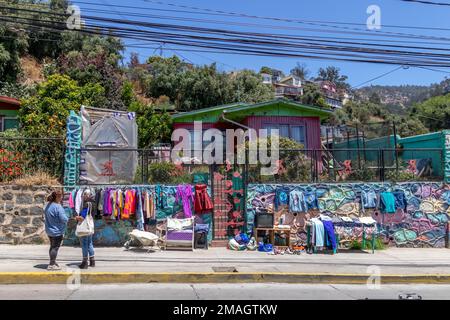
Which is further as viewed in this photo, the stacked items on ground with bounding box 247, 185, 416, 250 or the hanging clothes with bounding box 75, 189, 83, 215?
the stacked items on ground with bounding box 247, 185, 416, 250

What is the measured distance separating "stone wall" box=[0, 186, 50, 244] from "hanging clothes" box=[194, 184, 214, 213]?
173 inches

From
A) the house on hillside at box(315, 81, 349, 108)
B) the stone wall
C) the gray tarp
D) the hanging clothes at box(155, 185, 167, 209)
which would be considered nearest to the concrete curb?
the stone wall

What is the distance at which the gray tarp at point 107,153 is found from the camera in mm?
13797

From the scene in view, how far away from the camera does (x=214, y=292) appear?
28.6 feet

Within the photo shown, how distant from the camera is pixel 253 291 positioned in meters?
8.84

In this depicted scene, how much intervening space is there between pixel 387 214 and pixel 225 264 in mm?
6299

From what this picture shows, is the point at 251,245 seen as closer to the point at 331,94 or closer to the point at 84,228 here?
the point at 84,228

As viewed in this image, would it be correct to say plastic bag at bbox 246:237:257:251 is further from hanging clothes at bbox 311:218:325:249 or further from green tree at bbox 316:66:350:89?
green tree at bbox 316:66:350:89

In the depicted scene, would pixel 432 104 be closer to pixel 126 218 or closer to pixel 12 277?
pixel 126 218

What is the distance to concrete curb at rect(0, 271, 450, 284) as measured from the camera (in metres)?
9.12

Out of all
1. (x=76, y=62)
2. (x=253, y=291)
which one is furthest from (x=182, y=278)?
(x=76, y=62)

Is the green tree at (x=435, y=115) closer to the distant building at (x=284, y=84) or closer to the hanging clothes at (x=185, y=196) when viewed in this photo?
the distant building at (x=284, y=84)

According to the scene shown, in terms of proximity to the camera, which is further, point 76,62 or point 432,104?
point 432,104

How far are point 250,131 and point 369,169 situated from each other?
23.1 ft
